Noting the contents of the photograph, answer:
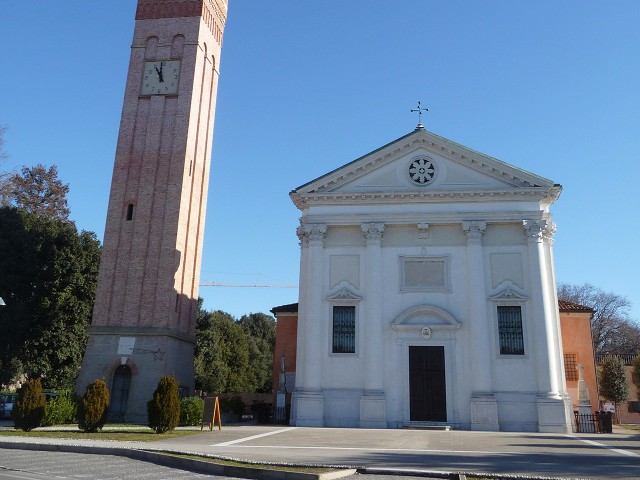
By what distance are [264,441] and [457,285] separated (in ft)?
39.3

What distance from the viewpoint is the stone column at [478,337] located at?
74.0ft

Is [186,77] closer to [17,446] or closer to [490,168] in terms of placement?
[490,168]

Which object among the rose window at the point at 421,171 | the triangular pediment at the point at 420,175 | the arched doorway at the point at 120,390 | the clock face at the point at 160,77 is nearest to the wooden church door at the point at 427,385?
the triangular pediment at the point at 420,175

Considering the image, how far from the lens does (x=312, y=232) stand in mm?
25703

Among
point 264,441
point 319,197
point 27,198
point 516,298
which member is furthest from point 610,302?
point 27,198

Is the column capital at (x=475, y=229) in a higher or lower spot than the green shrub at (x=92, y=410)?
higher

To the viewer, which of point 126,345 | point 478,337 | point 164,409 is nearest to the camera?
point 164,409

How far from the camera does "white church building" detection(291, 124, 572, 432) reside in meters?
23.2

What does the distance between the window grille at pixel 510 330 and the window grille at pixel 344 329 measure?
21.0ft

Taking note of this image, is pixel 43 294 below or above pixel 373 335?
above

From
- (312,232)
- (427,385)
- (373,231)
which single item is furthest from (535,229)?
(312,232)

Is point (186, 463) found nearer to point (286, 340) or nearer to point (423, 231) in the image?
point (423, 231)

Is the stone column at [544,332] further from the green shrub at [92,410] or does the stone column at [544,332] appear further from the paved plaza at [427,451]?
the green shrub at [92,410]

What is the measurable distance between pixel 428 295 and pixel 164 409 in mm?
12330
